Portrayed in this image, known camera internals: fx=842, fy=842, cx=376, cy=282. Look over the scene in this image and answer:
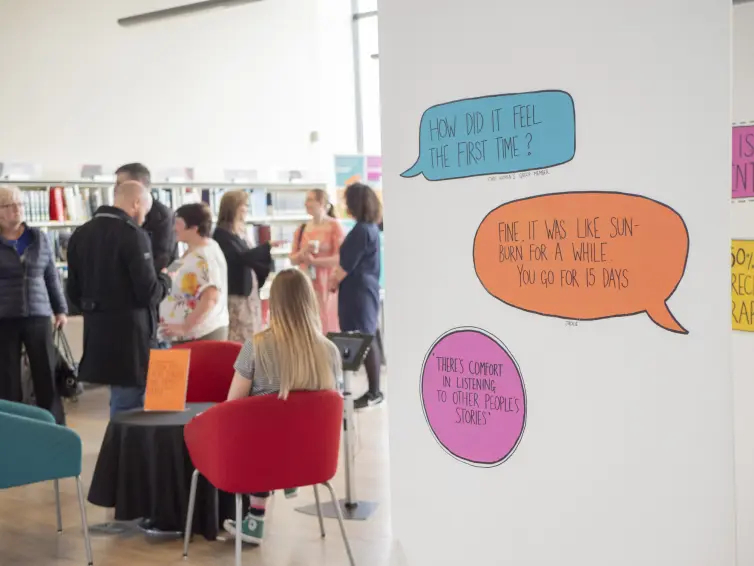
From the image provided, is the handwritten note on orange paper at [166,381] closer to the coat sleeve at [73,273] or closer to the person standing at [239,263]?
the coat sleeve at [73,273]

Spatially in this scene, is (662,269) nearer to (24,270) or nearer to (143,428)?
(143,428)

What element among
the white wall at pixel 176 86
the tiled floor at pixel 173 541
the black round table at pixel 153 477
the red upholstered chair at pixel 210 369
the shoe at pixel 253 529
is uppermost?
the white wall at pixel 176 86

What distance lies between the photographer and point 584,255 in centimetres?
172

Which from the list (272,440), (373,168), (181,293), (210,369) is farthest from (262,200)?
(272,440)

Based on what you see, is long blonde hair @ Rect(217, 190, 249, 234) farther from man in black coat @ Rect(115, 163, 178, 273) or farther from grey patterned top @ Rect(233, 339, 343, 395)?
grey patterned top @ Rect(233, 339, 343, 395)

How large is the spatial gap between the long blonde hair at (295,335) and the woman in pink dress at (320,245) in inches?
109

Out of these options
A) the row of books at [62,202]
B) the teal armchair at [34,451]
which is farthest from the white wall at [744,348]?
the row of books at [62,202]

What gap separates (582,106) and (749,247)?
1256 mm

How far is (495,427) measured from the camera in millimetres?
1891

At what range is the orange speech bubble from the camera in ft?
5.27

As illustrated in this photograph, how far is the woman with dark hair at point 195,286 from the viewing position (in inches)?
166

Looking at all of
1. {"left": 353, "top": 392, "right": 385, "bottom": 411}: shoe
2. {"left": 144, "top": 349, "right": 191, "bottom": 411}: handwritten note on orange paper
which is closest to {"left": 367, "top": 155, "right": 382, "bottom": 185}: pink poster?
{"left": 353, "top": 392, "right": 385, "bottom": 411}: shoe

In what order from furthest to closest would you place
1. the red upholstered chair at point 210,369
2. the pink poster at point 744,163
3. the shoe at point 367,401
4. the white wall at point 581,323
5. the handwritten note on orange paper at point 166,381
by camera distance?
the shoe at point 367,401
the red upholstered chair at point 210,369
the handwritten note on orange paper at point 166,381
the pink poster at point 744,163
the white wall at point 581,323

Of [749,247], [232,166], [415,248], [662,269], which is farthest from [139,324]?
[232,166]
